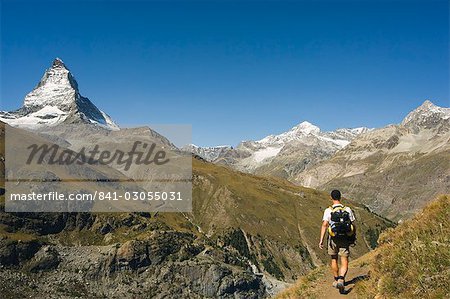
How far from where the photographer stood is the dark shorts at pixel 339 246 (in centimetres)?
1772

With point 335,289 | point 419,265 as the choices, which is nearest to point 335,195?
point 335,289

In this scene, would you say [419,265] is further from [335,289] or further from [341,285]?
[335,289]

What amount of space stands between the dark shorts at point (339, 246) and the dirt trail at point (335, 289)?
1783 millimetres

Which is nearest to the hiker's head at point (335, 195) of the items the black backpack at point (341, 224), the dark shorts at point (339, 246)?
the black backpack at point (341, 224)

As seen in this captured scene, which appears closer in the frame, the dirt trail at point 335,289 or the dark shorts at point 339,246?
the dark shorts at point 339,246

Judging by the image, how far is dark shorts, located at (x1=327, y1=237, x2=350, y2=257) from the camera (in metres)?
17.7

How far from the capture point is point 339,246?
17.8 m

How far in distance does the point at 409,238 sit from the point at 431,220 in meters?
1.20

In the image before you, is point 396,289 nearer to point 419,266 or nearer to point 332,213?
point 419,266

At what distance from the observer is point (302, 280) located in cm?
2281

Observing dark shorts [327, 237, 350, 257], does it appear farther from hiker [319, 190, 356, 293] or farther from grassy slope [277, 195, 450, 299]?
grassy slope [277, 195, 450, 299]

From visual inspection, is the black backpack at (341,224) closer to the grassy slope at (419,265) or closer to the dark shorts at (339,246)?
the dark shorts at (339,246)

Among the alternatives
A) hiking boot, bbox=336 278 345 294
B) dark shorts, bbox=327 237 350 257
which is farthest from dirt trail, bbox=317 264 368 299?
dark shorts, bbox=327 237 350 257

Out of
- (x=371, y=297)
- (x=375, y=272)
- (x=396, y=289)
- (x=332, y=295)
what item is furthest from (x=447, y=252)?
(x=332, y=295)
